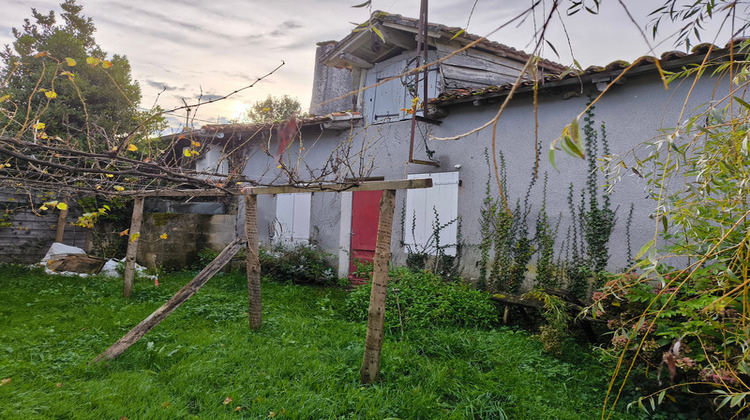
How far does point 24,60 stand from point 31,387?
870cm

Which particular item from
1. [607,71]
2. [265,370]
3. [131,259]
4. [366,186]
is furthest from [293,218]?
[607,71]

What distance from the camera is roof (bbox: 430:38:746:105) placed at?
437cm

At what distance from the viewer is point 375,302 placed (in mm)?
3400

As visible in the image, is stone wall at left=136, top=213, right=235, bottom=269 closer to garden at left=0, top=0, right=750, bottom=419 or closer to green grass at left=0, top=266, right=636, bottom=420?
garden at left=0, top=0, right=750, bottom=419

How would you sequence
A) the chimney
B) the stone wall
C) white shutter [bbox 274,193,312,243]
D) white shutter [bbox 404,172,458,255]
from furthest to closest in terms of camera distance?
the chimney → white shutter [bbox 274,193,312,243] → the stone wall → white shutter [bbox 404,172,458,255]

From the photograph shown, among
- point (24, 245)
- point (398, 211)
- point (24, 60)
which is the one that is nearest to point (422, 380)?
point (398, 211)

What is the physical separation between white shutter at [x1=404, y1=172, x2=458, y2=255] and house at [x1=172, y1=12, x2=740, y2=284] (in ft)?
0.06

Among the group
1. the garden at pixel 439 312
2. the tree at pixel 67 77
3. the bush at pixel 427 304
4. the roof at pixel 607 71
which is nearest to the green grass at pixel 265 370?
the garden at pixel 439 312

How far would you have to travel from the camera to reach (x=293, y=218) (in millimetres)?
8742

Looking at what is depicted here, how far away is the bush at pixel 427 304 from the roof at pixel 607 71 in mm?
2684

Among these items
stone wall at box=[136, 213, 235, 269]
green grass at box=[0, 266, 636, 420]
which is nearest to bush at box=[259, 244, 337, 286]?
stone wall at box=[136, 213, 235, 269]

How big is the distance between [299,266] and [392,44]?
14.7 feet

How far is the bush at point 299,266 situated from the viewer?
7.77 metres

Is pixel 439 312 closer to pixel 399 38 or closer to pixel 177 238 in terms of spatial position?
pixel 399 38
